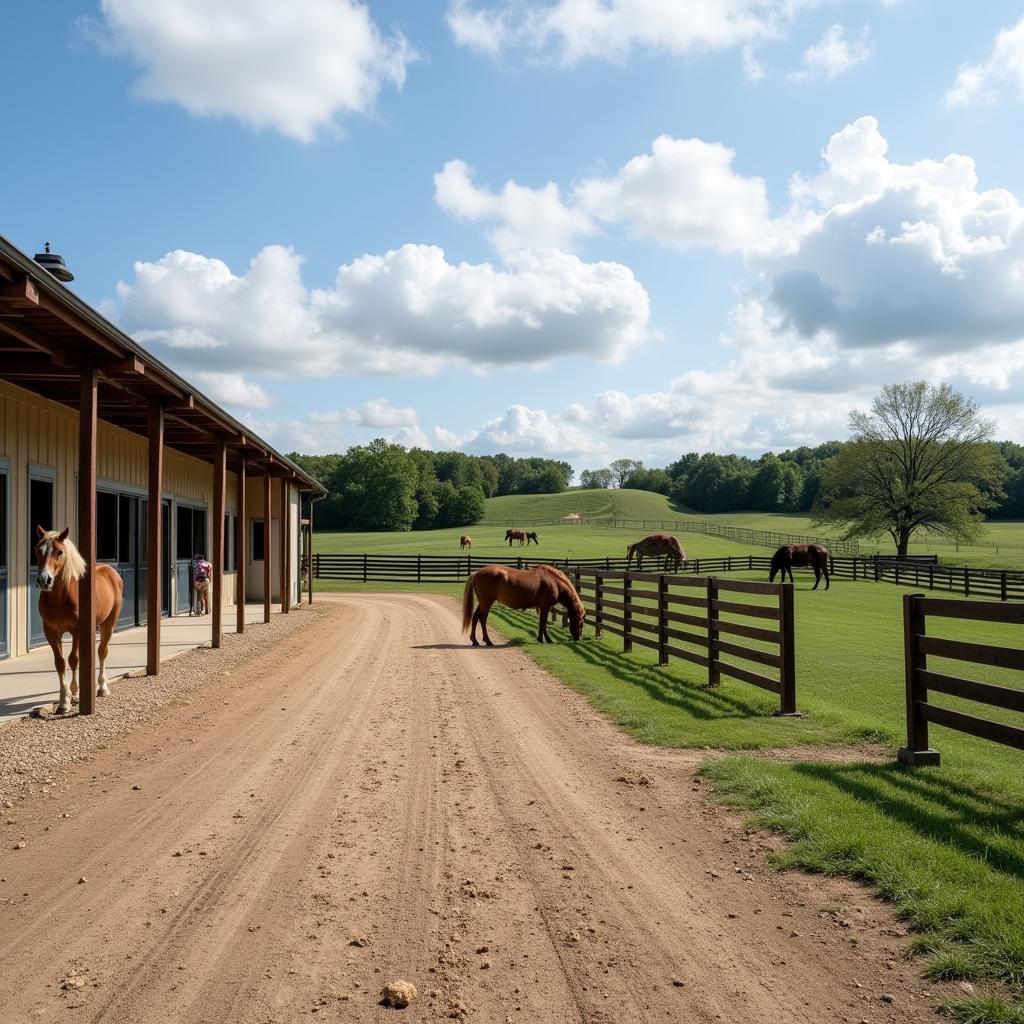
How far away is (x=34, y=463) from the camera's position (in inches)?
482

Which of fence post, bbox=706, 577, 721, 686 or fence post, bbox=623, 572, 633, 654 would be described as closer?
fence post, bbox=706, 577, 721, 686

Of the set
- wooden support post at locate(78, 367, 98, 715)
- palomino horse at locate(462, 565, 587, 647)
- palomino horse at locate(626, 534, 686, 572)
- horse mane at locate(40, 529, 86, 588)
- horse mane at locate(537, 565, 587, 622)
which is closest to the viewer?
horse mane at locate(40, 529, 86, 588)

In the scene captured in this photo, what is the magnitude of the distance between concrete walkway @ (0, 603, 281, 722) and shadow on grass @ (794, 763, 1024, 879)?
7.63 m

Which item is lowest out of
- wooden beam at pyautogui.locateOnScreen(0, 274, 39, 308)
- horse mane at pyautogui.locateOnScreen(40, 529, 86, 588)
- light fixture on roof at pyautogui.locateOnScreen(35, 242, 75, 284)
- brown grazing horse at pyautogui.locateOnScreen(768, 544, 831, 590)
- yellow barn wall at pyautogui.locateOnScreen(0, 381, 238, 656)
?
brown grazing horse at pyautogui.locateOnScreen(768, 544, 831, 590)

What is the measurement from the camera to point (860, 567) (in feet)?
145

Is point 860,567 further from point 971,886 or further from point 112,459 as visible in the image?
point 971,886

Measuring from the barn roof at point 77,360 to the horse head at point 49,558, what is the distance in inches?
75.7

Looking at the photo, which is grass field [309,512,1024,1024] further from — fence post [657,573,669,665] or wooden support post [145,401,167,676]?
wooden support post [145,401,167,676]

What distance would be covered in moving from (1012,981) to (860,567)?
4480cm

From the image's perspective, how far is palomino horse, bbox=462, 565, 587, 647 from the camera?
14.4 metres

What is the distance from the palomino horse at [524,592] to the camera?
14438 mm

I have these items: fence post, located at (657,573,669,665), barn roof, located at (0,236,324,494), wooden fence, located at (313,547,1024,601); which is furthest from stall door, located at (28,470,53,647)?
wooden fence, located at (313,547,1024,601)

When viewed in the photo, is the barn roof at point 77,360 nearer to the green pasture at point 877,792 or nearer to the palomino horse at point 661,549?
the green pasture at point 877,792

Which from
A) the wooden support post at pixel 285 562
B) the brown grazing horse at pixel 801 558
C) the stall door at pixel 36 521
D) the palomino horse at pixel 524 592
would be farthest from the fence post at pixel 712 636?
the brown grazing horse at pixel 801 558
